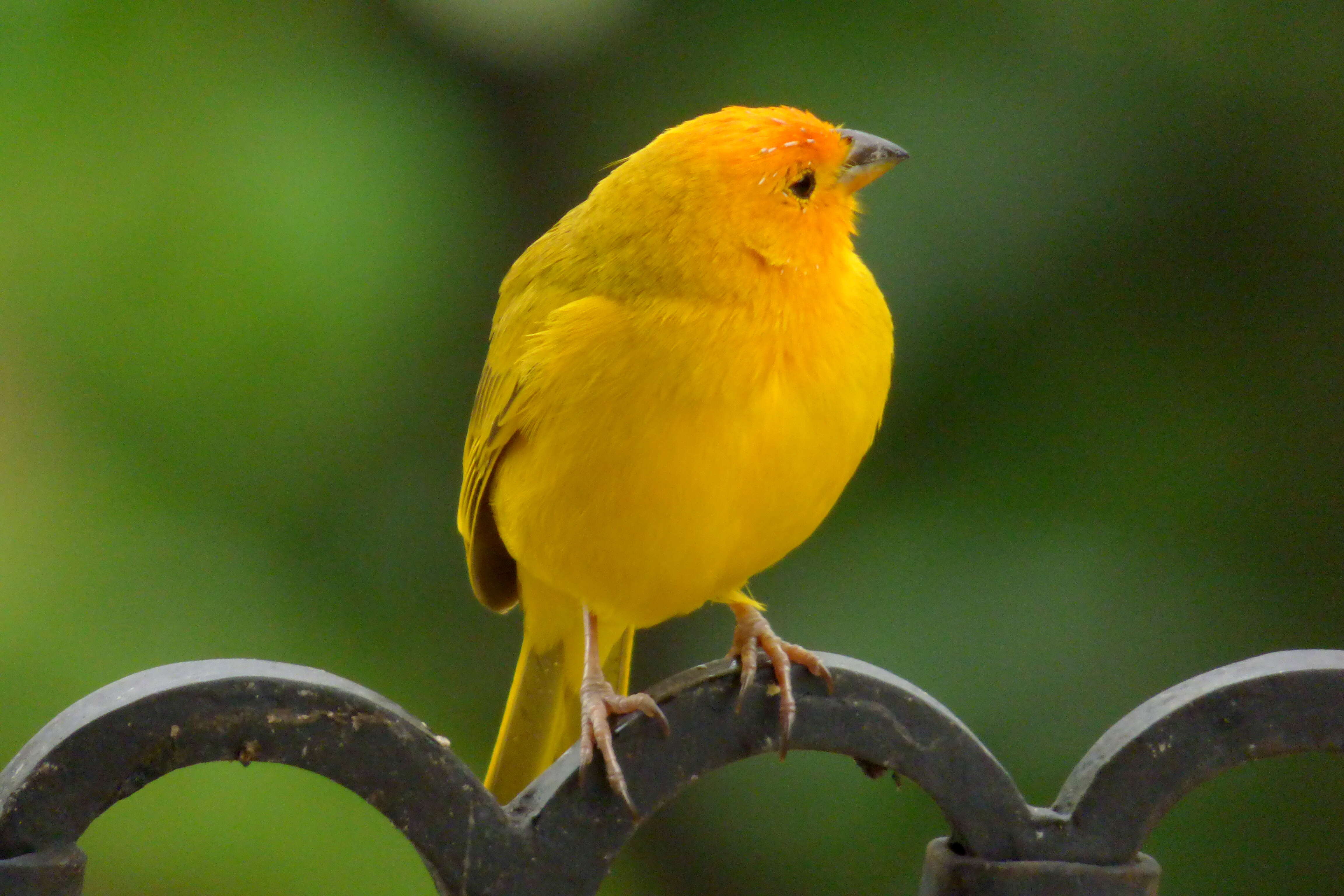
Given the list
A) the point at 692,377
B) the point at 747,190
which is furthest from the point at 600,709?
the point at 747,190

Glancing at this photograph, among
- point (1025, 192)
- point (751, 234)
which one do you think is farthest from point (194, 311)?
point (1025, 192)

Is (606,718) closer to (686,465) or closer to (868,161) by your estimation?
(686,465)

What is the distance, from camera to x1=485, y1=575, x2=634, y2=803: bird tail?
7.70 ft

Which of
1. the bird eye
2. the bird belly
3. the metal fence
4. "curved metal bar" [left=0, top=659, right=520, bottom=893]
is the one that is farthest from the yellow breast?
"curved metal bar" [left=0, top=659, right=520, bottom=893]

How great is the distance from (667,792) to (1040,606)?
136cm

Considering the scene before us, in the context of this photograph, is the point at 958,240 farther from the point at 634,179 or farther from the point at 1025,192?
the point at 634,179

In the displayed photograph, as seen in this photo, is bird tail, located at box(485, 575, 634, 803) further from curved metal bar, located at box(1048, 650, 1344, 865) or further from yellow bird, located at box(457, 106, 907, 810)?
curved metal bar, located at box(1048, 650, 1344, 865)

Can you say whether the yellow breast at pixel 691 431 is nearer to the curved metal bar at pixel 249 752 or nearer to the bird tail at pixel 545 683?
the bird tail at pixel 545 683

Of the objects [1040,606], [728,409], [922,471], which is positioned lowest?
[1040,606]

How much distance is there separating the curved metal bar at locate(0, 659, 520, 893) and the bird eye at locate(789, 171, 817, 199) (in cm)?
103

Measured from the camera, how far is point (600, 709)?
1.94m

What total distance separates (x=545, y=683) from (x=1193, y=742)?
1319mm

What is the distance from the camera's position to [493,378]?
231 cm

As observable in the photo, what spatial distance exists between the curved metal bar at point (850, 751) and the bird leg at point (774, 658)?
10 mm
